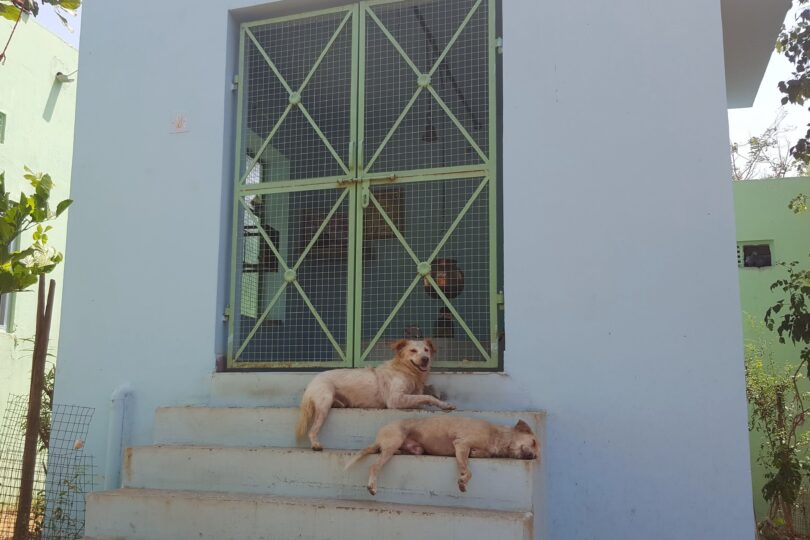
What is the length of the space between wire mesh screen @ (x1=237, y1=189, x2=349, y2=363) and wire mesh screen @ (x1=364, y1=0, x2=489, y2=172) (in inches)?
25.5

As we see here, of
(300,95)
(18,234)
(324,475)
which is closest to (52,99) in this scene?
(18,234)

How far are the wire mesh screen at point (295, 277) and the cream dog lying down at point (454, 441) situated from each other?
148 cm

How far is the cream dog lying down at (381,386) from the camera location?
5.25 m

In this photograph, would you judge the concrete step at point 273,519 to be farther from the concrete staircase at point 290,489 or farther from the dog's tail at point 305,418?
the dog's tail at point 305,418

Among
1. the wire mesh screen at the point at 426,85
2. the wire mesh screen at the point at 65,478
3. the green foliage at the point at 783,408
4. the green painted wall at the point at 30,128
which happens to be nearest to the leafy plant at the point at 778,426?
the green foliage at the point at 783,408

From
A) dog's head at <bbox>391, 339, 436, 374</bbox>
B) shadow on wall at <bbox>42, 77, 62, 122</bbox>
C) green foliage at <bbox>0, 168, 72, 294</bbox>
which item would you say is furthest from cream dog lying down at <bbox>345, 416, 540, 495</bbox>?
shadow on wall at <bbox>42, 77, 62, 122</bbox>

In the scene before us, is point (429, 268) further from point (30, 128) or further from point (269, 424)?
point (30, 128)

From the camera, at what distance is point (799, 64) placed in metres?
8.57

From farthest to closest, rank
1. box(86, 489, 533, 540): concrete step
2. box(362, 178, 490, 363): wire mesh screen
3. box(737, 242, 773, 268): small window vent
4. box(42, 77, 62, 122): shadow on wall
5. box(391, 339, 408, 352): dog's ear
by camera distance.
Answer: box(42, 77, 62, 122): shadow on wall, box(737, 242, 773, 268): small window vent, box(362, 178, 490, 363): wire mesh screen, box(391, 339, 408, 352): dog's ear, box(86, 489, 533, 540): concrete step

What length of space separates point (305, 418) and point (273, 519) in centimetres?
79

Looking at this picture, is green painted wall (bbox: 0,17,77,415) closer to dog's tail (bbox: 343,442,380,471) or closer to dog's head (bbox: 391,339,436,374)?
dog's head (bbox: 391,339,436,374)

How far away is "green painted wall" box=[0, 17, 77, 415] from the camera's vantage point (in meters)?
11.8

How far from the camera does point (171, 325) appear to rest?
21.0 ft

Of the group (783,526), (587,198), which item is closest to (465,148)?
(587,198)
